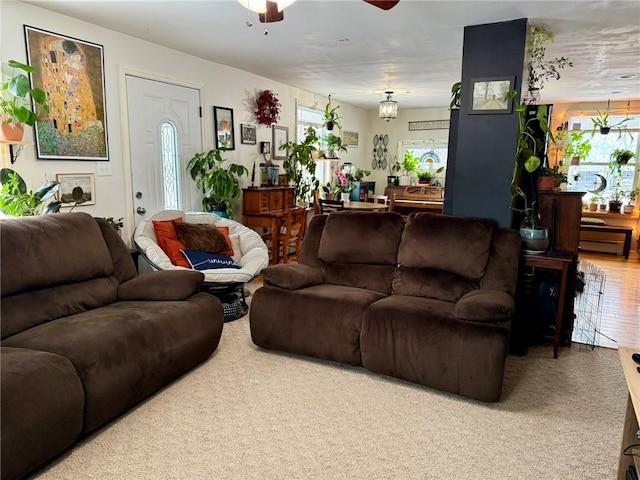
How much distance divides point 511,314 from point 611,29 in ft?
8.36

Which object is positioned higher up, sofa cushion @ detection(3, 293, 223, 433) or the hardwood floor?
sofa cushion @ detection(3, 293, 223, 433)

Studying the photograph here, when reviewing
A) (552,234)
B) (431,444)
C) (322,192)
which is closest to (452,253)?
(552,234)

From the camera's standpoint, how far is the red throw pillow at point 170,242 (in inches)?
149

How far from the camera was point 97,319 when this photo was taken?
2.36 meters

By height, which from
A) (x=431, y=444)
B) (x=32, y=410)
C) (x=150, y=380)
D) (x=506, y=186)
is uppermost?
(x=506, y=186)

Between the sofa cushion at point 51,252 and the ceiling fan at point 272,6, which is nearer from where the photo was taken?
the ceiling fan at point 272,6

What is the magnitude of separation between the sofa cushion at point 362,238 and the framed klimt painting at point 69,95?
6.66ft

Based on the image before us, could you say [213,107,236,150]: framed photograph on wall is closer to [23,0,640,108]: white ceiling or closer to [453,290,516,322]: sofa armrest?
[23,0,640,108]: white ceiling

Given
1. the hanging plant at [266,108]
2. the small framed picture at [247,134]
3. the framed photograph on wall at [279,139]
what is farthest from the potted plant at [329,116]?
the small framed picture at [247,134]

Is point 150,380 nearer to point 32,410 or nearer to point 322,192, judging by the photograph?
point 32,410

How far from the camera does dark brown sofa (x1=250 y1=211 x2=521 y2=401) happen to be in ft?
8.08

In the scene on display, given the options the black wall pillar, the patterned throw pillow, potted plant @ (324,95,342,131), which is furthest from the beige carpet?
potted plant @ (324,95,342,131)

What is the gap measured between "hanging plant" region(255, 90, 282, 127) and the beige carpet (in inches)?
136

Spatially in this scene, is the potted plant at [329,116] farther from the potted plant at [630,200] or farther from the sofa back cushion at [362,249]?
the potted plant at [630,200]
